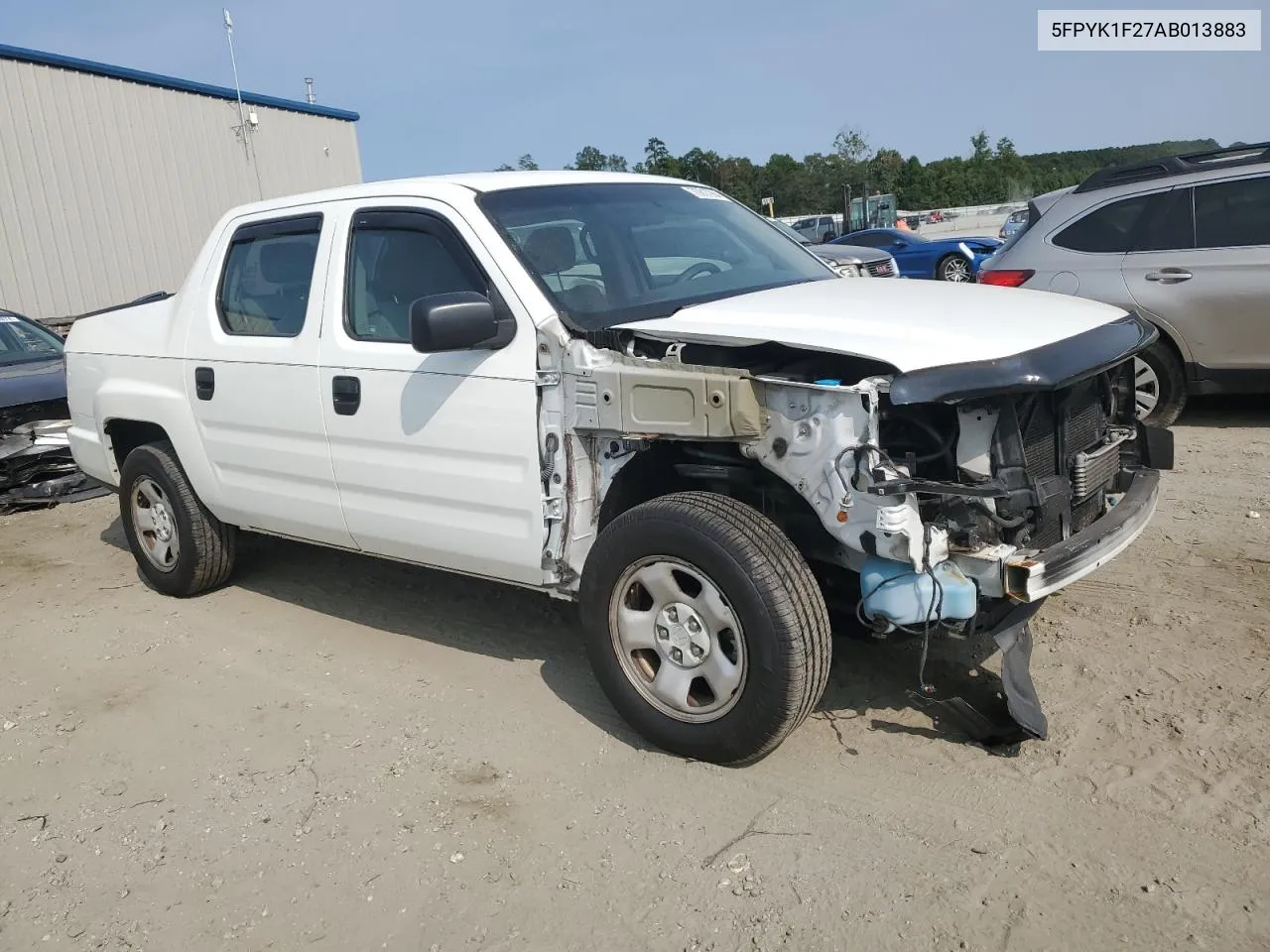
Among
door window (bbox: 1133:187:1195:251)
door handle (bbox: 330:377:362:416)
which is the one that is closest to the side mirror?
door handle (bbox: 330:377:362:416)

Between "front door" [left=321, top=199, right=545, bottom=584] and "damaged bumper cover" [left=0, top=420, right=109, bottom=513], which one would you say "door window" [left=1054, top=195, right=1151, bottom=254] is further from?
"damaged bumper cover" [left=0, top=420, right=109, bottom=513]

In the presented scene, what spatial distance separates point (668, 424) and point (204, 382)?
2.61 meters

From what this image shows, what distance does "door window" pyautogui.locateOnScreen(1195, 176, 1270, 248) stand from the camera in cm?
663

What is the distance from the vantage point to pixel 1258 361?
6660 mm

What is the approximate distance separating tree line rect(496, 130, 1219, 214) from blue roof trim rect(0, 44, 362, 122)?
34480mm

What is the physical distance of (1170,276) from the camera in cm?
678

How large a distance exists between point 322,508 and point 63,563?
301 cm

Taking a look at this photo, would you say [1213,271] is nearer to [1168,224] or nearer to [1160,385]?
[1168,224]

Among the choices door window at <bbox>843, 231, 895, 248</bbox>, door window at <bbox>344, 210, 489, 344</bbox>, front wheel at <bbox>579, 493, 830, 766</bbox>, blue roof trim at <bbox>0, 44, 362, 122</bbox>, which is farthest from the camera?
door window at <bbox>843, 231, 895, 248</bbox>

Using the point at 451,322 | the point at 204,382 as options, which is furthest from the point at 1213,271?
the point at 204,382

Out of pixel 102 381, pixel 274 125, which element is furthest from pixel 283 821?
pixel 274 125

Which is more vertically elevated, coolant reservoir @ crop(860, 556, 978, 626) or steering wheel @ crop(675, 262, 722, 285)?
steering wheel @ crop(675, 262, 722, 285)

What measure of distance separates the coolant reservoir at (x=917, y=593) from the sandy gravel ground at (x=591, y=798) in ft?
1.94

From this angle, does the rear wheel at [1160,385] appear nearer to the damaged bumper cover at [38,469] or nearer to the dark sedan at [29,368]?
the dark sedan at [29,368]
